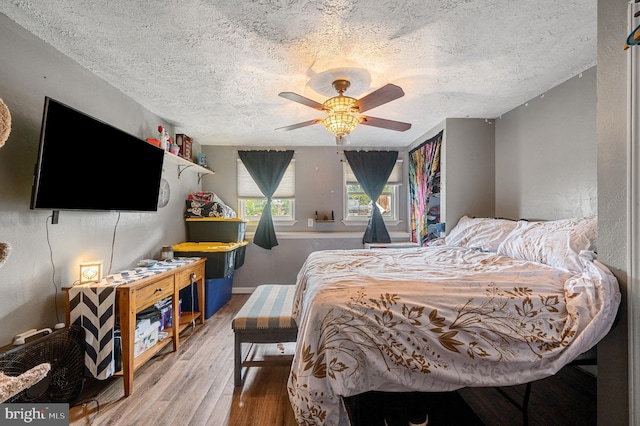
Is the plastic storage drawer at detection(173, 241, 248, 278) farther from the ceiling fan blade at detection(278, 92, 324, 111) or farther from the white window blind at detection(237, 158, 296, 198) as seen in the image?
the ceiling fan blade at detection(278, 92, 324, 111)

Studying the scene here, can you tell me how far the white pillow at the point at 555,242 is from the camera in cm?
148

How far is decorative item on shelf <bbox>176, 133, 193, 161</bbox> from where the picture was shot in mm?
3092

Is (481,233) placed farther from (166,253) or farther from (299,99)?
(166,253)

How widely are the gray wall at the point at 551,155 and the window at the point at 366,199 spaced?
58.6 inches

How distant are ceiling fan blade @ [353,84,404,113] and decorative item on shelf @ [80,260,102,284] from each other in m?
2.22

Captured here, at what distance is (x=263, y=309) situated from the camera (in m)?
1.92

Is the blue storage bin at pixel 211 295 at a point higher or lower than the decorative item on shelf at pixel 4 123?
lower

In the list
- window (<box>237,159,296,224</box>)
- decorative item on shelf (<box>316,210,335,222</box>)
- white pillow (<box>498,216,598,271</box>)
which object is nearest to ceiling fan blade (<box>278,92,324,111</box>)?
white pillow (<box>498,216,598,271</box>)

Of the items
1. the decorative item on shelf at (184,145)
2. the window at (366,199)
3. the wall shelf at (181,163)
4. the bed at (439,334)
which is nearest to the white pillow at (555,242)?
the bed at (439,334)

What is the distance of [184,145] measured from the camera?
3145 mm

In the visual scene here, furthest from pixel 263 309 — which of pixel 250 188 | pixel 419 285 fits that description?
pixel 250 188

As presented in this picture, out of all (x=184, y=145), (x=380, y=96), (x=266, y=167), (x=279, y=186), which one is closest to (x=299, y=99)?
(x=380, y=96)

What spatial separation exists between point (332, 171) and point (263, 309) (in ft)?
8.64

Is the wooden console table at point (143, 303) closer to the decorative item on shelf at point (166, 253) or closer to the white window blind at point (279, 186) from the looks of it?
the decorative item on shelf at point (166, 253)
